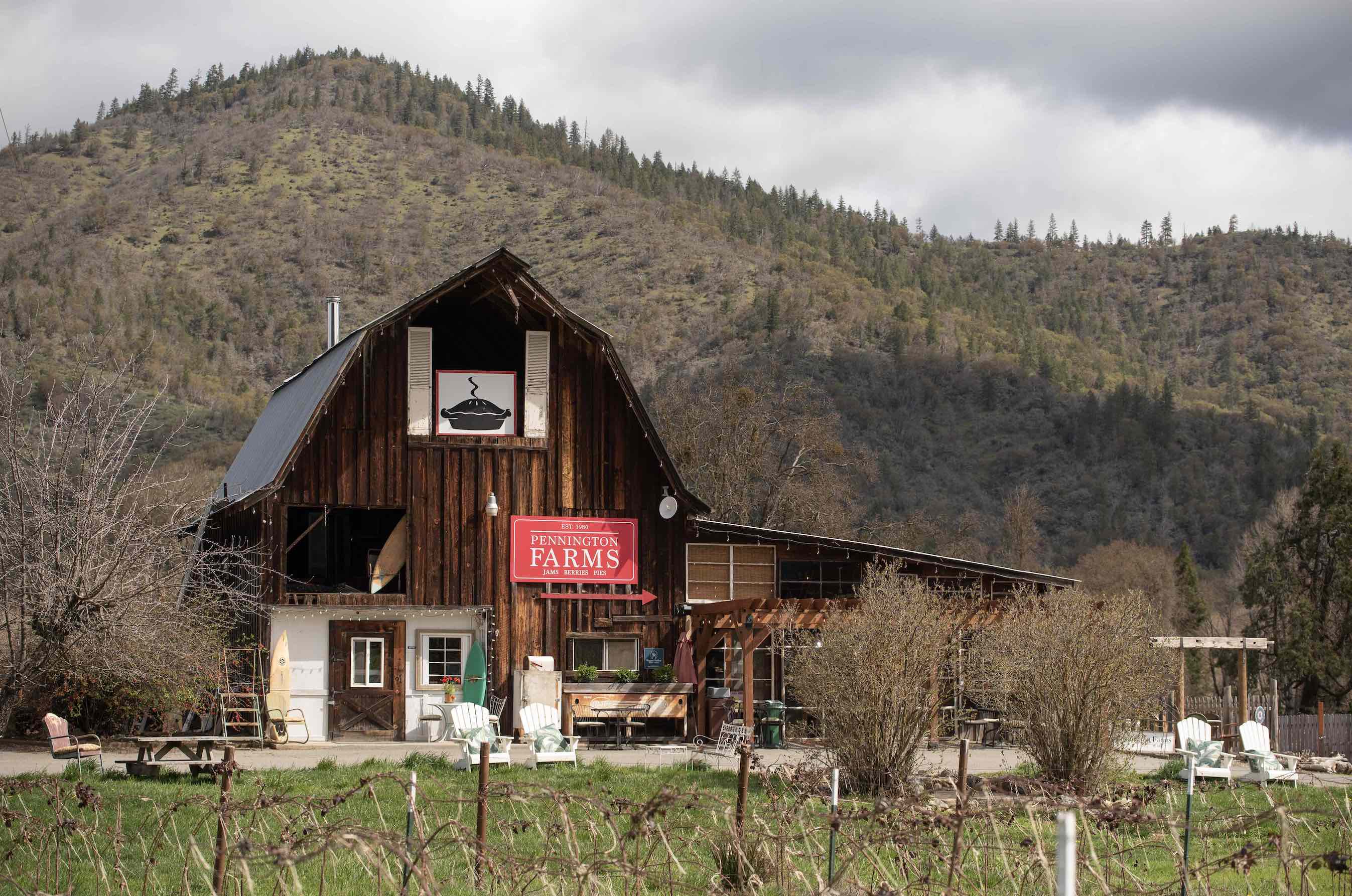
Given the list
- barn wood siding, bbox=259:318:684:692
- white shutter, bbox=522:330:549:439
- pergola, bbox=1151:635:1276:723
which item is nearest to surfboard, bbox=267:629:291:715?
barn wood siding, bbox=259:318:684:692

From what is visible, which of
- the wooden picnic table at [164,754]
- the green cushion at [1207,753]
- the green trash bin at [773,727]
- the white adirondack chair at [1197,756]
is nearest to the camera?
the wooden picnic table at [164,754]

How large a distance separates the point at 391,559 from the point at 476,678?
2.49 meters

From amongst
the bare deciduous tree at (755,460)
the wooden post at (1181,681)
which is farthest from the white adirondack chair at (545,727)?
the bare deciduous tree at (755,460)

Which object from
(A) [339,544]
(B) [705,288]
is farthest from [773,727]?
(B) [705,288]

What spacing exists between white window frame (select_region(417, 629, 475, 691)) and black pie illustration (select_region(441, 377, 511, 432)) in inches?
125

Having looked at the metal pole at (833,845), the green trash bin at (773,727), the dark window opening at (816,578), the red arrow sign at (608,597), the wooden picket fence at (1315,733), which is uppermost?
the dark window opening at (816,578)

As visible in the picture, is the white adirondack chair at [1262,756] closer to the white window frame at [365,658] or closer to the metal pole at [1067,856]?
the white window frame at [365,658]

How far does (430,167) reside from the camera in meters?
122

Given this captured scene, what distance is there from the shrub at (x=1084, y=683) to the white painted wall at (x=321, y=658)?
10490 millimetres

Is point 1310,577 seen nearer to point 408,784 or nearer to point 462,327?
point 462,327

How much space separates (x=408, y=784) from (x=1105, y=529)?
5987 centimetres

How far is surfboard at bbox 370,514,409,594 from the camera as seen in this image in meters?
23.5

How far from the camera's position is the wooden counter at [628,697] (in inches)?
906

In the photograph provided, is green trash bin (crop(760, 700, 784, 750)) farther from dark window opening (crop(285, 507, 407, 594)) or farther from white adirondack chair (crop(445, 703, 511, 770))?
dark window opening (crop(285, 507, 407, 594))
